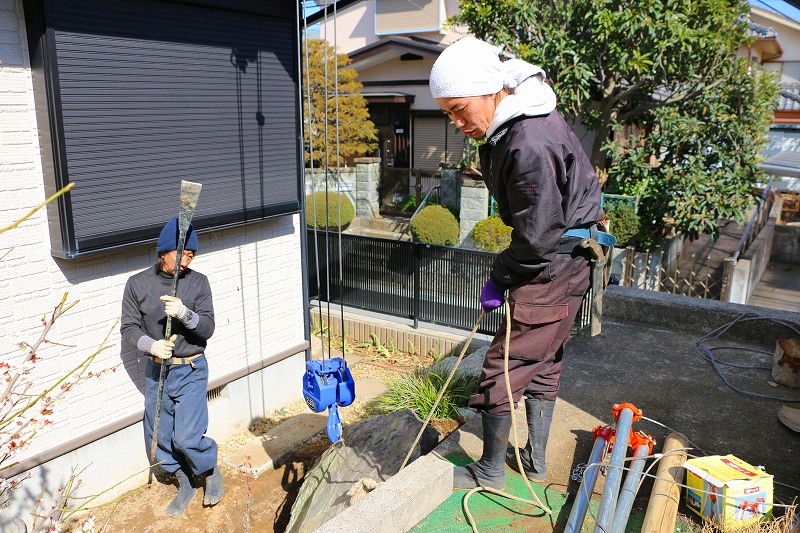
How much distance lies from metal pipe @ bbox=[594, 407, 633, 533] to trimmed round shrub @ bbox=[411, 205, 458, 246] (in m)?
10.3

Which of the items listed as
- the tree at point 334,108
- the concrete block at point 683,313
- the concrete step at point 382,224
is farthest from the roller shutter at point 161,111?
the concrete step at point 382,224

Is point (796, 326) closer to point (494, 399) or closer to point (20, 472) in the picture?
point (494, 399)

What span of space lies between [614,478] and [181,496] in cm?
322

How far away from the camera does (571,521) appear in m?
2.87

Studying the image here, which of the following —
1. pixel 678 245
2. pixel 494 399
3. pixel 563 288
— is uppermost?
pixel 563 288

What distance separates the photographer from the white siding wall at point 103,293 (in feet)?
13.8

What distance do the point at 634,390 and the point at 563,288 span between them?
6.31ft

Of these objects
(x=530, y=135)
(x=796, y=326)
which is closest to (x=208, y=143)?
(x=530, y=135)

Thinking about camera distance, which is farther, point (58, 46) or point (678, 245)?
point (678, 245)

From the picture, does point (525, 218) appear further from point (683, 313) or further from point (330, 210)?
point (330, 210)

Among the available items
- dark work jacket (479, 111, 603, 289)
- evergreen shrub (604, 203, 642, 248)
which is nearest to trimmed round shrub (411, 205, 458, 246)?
evergreen shrub (604, 203, 642, 248)

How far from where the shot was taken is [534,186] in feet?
9.39

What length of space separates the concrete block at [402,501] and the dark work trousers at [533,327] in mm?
391

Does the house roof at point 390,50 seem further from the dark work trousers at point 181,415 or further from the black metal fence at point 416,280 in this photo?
the dark work trousers at point 181,415
